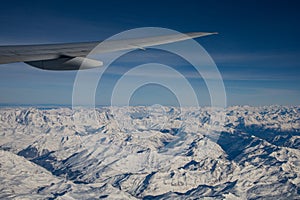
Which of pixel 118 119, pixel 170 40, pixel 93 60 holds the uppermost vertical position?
pixel 170 40

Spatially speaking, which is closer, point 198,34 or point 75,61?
point 75,61

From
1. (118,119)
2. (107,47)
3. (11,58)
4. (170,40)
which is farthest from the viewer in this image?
(118,119)

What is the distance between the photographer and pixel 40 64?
6.86 metres

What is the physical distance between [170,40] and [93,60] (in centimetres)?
247

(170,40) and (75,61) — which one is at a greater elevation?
(170,40)

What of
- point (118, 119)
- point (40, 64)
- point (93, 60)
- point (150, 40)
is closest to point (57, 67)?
point (40, 64)

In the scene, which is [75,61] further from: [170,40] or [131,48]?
[170,40]

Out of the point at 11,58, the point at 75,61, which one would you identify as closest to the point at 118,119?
the point at 75,61

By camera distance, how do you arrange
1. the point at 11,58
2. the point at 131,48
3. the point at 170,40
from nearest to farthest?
the point at 11,58 < the point at 131,48 < the point at 170,40

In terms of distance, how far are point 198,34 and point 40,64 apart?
16.4 ft

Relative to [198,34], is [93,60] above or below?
below

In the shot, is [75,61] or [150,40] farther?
[150,40]

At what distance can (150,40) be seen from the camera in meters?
8.59

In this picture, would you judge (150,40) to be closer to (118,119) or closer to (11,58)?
(11,58)
